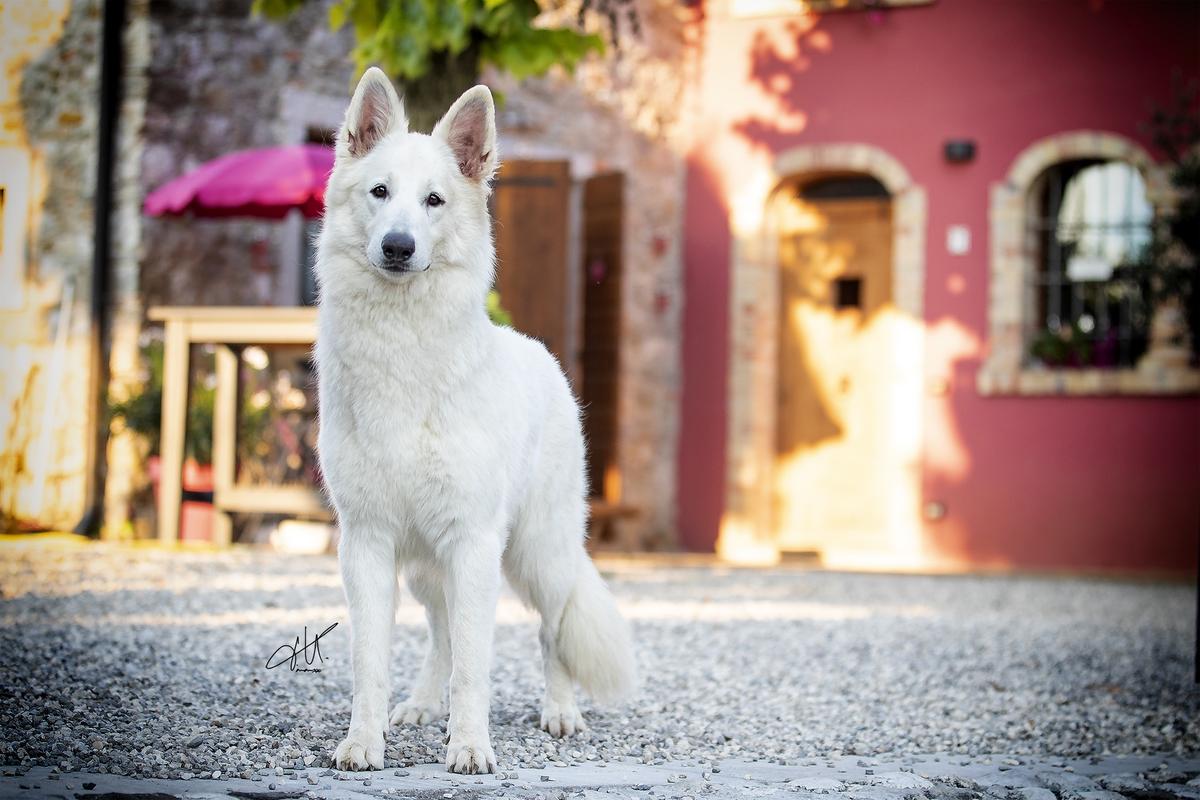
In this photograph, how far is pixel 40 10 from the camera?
14.3ft

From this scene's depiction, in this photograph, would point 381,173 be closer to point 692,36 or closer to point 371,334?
point 371,334

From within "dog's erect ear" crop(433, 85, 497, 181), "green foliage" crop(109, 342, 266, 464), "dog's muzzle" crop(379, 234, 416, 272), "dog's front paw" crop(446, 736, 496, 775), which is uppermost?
"dog's erect ear" crop(433, 85, 497, 181)

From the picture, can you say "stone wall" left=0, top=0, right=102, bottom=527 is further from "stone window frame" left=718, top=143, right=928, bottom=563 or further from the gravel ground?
"stone window frame" left=718, top=143, right=928, bottom=563

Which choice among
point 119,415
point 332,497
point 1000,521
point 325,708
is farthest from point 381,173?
point 1000,521

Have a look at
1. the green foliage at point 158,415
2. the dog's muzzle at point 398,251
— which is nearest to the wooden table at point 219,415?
the green foliage at point 158,415

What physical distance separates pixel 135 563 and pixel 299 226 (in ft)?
10.2

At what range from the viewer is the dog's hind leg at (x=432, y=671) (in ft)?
12.3

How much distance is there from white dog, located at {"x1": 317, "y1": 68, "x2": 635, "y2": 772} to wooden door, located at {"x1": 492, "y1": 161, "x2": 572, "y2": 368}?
6541mm

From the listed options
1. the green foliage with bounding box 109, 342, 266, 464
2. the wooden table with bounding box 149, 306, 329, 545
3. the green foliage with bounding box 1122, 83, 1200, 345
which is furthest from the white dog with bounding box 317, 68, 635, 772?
the green foliage with bounding box 1122, 83, 1200, 345

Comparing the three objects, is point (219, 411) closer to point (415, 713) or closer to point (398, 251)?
point (415, 713)

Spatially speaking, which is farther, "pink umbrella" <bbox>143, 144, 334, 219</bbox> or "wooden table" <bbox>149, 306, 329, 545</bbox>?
"wooden table" <bbox>149, 306, 329, 545</bbox>

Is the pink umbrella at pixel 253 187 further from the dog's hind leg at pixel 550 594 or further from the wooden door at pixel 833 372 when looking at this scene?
the wooden door at pixel 833 372

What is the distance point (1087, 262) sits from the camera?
1166cm

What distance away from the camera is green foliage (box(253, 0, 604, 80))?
6.58 m
